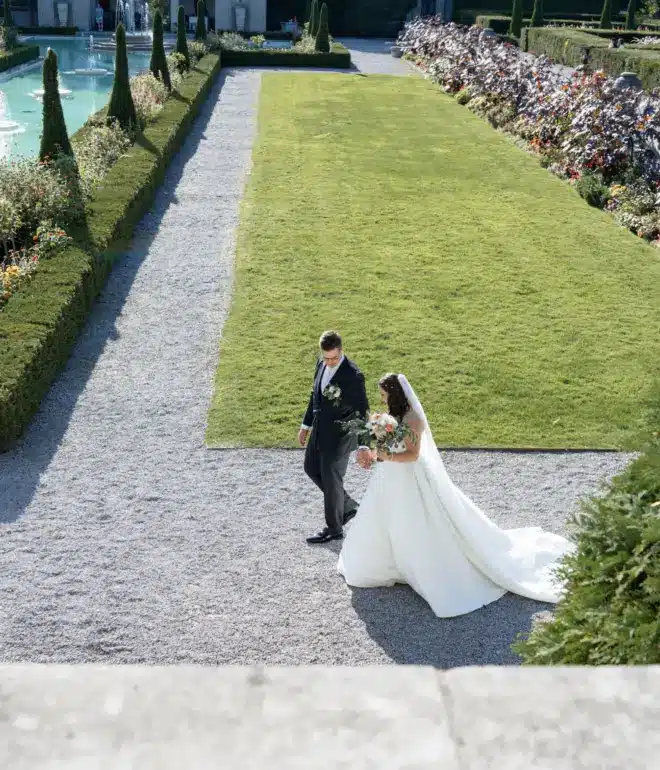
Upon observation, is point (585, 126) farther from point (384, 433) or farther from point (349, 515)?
point (384, 433)

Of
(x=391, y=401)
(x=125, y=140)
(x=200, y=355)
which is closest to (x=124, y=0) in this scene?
(x=125, y=140)

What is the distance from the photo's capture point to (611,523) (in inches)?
179

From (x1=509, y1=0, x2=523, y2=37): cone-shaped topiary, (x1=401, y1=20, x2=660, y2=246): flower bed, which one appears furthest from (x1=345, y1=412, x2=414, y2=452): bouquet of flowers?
(x1=509, y1=0, x2=523, y2=37): cone-shaped topiary

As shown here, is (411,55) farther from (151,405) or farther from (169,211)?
(151,405)

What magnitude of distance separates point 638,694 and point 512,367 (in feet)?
29.4

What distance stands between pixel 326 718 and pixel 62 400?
831 cm

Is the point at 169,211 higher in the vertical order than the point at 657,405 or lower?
lower

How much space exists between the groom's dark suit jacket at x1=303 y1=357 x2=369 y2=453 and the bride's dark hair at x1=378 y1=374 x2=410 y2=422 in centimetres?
51

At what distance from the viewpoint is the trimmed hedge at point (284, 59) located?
37844mm

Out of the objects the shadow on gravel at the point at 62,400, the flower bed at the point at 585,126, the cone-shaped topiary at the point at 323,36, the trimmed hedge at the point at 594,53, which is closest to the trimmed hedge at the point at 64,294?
the shadow on gravel at the point at 62,400

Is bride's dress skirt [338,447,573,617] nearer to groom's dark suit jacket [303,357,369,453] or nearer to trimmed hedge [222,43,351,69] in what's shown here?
groom's dark suit jacket [303,357,369,453]

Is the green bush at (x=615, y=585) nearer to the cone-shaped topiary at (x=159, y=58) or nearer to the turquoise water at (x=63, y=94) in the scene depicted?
the turquoise water at (x=63, y=94)

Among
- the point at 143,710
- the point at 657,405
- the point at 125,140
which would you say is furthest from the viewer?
the point at 125,140

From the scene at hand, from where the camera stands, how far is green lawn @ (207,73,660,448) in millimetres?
9250
